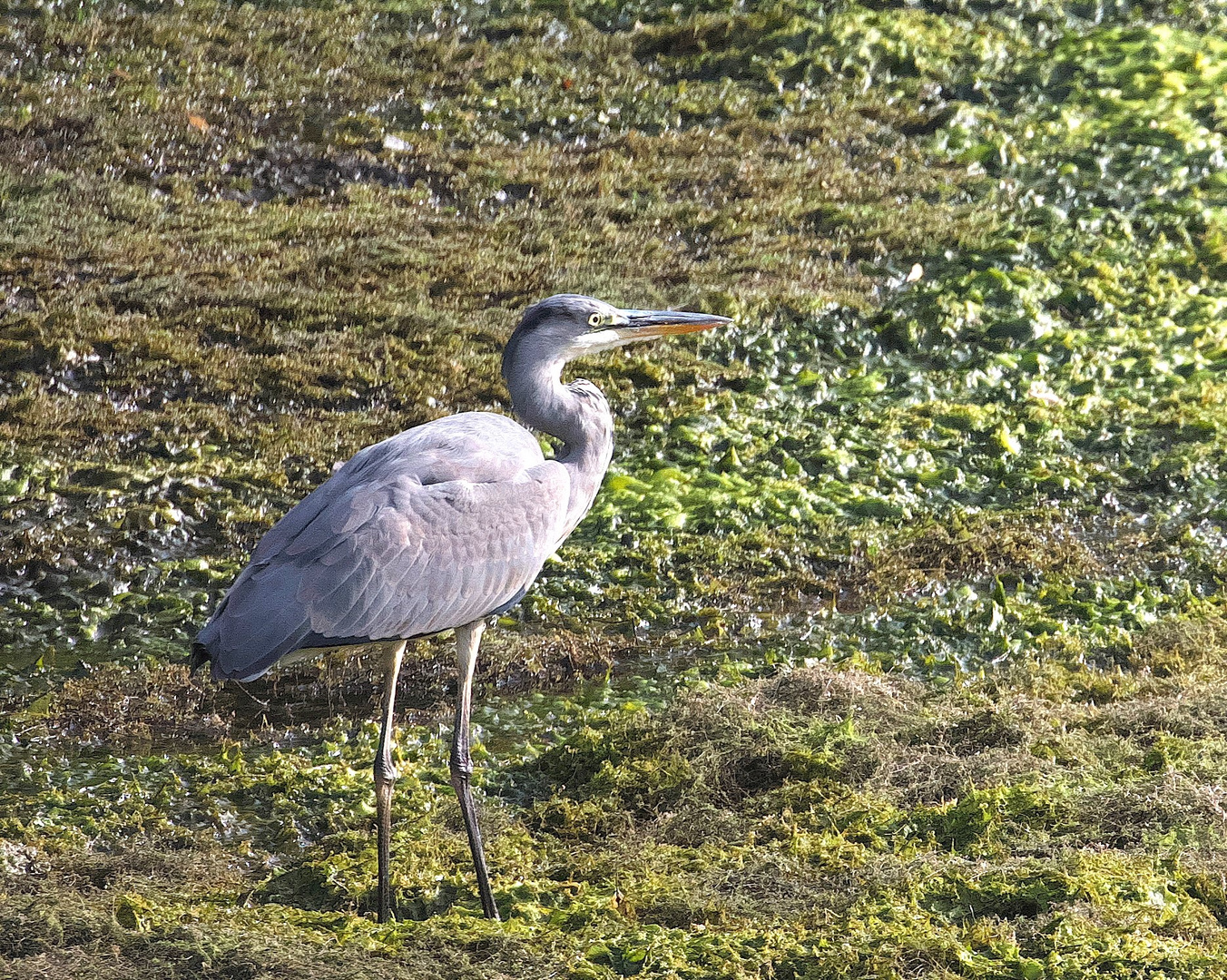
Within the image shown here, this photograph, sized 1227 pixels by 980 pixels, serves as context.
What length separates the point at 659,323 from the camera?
517 cm

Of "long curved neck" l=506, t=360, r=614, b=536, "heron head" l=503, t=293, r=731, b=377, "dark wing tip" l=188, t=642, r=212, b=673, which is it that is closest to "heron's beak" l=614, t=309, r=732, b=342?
"heron head" l=503, t=293, r=731, b=377

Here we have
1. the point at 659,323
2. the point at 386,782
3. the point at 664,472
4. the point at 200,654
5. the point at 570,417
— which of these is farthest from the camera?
the point at 664,472

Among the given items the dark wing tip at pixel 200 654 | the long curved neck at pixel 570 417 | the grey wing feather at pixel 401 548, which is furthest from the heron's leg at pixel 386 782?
the long curved neck at pixel 570 417

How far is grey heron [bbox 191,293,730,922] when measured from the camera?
4.38m

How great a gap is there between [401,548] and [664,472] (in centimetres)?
292

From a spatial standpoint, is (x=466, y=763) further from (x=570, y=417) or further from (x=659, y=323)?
(x=659, y=323)

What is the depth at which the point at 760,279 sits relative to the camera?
9.06 m

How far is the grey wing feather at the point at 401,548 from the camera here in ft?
14.3

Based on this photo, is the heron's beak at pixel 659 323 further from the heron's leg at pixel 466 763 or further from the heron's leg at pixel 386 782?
the heron's leg at pixel 386 782

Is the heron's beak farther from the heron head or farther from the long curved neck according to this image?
the long curved neck

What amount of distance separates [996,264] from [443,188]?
360 centimetres

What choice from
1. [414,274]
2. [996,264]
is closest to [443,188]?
[414,274]

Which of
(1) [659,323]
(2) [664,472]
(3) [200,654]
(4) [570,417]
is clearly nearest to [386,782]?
(3) [200,654]

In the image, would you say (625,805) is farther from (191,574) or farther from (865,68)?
(865,68)
